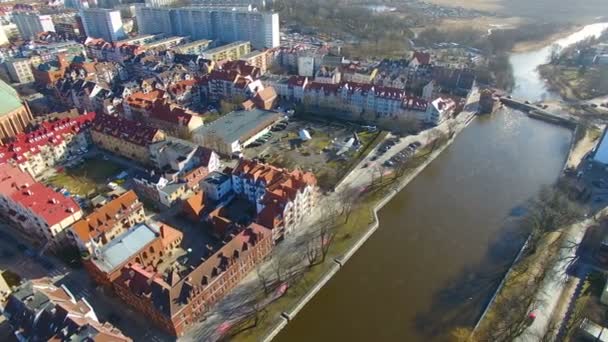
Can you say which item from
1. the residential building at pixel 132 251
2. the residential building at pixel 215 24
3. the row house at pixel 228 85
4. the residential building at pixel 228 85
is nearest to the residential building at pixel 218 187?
the residential building at pixel 132 251

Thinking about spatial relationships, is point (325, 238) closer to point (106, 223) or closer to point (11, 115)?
point (106, 223)

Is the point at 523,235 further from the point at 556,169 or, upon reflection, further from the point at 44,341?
the point at 44,341

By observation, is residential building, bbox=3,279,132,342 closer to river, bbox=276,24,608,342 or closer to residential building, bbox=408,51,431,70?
river, bbox=276,24,608,342

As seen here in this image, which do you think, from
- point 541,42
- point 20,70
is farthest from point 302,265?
point 541,42

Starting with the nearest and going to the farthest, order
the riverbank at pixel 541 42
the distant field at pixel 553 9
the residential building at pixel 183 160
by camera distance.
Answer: the residential building at pixel 183 160
the riverbank at pixel 541 42
the distant field at pixel 553 9

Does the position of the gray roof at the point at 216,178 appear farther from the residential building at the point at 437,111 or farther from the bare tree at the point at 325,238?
the residential building at the point at 437,111

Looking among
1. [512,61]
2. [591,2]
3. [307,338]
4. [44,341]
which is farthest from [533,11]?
[44,341]

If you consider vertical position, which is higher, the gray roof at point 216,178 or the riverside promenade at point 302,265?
the gray roof at point 216,178
